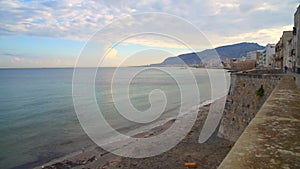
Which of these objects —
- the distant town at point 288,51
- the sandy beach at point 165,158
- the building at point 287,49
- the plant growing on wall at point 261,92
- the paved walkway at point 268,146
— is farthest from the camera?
the building at point 287,49

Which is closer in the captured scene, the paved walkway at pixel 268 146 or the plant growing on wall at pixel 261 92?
the paved walkway at pixel 268 146

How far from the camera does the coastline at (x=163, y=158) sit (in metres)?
12.6

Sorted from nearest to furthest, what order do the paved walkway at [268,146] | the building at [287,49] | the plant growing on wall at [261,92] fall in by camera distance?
the paved walkway at [268,146], the plant growing on wall at [261,92], the building at [287,49]

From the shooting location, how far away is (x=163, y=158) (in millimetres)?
13328

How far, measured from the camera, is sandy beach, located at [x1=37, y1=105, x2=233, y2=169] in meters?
12.5

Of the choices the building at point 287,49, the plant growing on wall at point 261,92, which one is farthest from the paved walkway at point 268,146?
the building at point 287,49

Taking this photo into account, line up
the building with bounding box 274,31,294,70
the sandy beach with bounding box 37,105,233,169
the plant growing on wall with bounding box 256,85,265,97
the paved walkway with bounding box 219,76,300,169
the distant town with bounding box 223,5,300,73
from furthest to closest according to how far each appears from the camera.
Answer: the building with bounding box 274,31,294,70
the distant town with bounding box 223,5,300,73
the sandy beach with bounding box 37,105,233,169
the plant growing on wall with bounding box 256,85,265,97
the paved walkway with bounding box 219,76,300,169

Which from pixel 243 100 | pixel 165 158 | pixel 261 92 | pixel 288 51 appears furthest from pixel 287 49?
pixel 165 158

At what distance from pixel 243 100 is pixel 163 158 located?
5985 mm

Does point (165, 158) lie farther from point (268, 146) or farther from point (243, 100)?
point (268, 146)

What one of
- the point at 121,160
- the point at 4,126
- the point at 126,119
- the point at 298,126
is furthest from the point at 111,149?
the point at 298,126

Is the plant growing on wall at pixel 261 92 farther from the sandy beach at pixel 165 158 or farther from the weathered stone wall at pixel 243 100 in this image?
the sandy beach at pixel 165 158

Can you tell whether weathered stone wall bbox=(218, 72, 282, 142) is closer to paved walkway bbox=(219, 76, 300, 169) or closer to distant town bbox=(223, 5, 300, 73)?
paved walkway bbox=(219, 76, 300, 169)

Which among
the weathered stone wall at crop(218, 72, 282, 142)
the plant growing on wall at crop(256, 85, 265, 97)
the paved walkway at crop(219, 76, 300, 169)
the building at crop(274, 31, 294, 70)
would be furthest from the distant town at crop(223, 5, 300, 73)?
the paved walkway at crop(219, 76, 300, 169)
